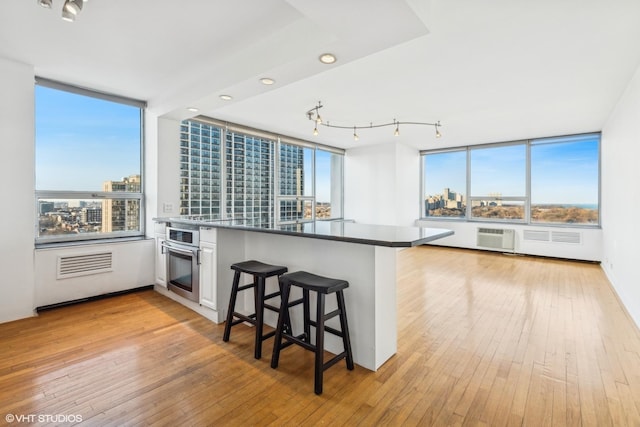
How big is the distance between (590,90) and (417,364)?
399cm

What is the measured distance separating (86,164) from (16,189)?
85 centimetres

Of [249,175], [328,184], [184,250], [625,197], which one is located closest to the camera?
[184,250]

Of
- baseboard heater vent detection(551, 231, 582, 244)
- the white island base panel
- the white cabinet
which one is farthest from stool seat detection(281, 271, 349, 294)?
baseboard heater vent detection(551, 231, 582, 244)

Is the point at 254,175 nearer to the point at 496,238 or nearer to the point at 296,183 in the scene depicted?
the point at 296,183

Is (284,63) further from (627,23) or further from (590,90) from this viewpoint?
(590,90)

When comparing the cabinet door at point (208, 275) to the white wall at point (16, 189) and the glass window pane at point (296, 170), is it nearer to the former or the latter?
the white wall at point (16, 189)

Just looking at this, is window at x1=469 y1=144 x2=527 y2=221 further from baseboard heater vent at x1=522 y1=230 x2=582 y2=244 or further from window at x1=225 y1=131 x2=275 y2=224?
window at x1=225 y1=131 x2=275 y2=224

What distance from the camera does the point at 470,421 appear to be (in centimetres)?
169

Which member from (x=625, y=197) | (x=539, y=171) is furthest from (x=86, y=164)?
Answer: (x=539, y=171)

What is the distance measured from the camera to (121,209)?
4180 mm

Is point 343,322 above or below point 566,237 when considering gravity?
below

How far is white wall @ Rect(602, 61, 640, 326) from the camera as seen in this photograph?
10.2 feet

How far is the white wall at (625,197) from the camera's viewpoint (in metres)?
3.10

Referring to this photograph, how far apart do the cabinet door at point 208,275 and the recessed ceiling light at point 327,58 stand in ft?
6.38
